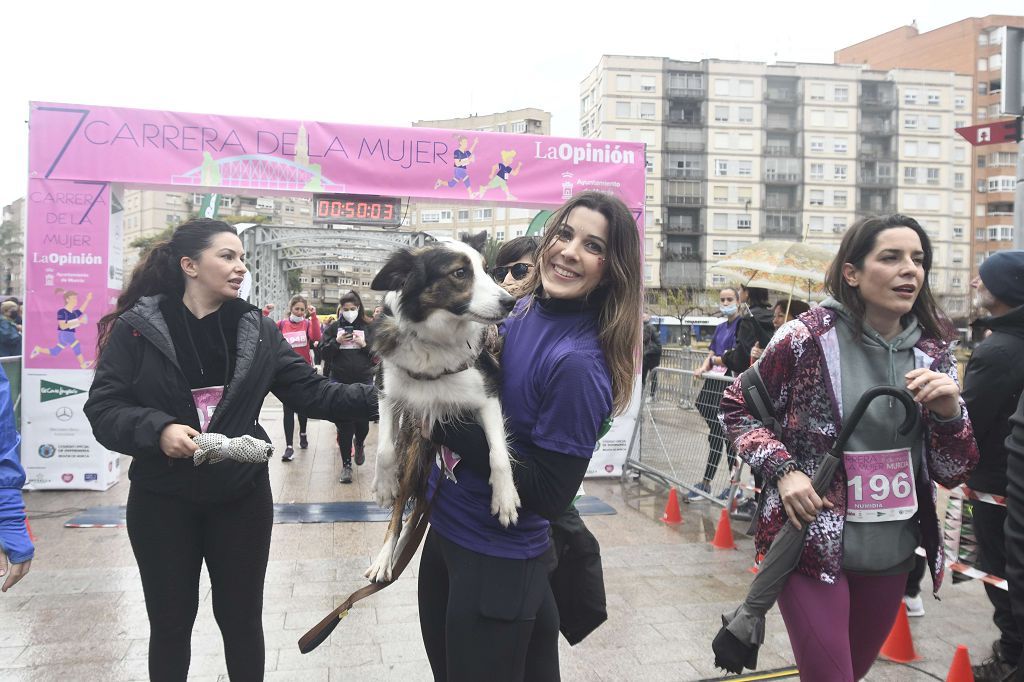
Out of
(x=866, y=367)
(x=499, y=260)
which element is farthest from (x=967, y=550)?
(x=499, y=260)

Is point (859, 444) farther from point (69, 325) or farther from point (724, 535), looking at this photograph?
point (69, 325)

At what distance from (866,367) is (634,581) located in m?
3.13

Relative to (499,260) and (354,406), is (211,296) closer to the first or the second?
(354,406)

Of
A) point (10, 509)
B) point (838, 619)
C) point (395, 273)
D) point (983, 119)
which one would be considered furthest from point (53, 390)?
point (983, 119)

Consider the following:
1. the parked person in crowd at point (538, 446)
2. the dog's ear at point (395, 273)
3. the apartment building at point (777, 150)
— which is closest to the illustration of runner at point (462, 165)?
the dog's ear at point (395, 273)

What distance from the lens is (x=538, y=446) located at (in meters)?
1.81

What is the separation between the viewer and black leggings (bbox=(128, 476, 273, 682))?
2549 millimetres

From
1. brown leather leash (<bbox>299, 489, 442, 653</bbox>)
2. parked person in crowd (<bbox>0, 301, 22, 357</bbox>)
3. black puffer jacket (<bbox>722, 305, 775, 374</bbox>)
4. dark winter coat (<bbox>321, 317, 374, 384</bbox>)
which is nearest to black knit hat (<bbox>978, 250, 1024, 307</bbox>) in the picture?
black puffer jacket (<bbox>722, 305, 775, 374</bbox>)

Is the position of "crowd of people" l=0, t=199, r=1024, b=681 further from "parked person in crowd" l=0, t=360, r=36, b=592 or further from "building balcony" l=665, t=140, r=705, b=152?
"building balcony" l=665, t=140, r=705, b=152

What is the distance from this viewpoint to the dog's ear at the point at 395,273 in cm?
232

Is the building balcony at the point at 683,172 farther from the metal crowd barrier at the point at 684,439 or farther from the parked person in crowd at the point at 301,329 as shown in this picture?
the metal crowd barrier at the point at 684,439

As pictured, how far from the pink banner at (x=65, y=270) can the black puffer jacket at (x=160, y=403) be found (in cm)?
539

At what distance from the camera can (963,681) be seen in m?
3.39

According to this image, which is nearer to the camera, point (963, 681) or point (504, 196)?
point (963, 681)
